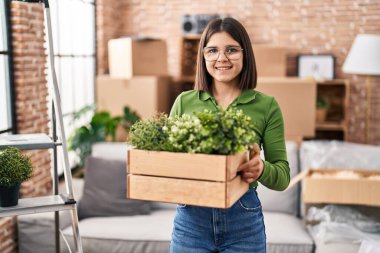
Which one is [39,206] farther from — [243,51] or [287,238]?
[287,238]

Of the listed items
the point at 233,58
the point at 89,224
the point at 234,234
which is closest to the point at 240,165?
the point at 234,234

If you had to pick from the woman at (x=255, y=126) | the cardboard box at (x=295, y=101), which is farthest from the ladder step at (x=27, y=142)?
the cardboard box at (x=295, y=101)

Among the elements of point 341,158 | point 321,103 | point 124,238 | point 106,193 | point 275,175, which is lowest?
point 124,238

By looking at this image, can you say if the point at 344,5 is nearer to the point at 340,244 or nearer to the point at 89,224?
the point at 340,244

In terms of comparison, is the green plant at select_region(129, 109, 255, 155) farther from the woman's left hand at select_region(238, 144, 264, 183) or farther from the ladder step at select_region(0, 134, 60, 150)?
the ladder step at select_region(0, 134, 60, 150)

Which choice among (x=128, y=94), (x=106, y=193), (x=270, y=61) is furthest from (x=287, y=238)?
(x=270, y=61)

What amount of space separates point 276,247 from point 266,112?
1.76m

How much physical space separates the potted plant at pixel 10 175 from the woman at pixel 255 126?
749mm

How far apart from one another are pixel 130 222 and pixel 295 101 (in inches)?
89.4

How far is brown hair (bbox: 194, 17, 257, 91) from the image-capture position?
1739 mm

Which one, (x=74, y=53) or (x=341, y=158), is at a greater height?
(x=74, y=53)

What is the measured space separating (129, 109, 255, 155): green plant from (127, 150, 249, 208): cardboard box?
0.08 feet

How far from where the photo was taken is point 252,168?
1555 millimetres

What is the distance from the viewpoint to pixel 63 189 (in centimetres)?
435
